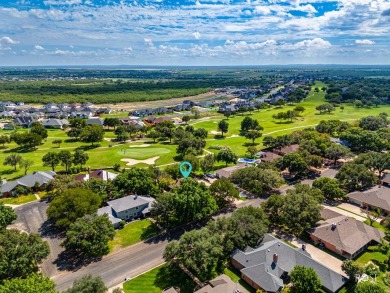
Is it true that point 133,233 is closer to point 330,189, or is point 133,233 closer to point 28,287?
point 28,287

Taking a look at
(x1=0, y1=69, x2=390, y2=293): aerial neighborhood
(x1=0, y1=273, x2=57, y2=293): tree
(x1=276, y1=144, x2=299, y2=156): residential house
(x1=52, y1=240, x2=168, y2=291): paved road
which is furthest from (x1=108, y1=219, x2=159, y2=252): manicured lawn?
(x1=276, y1=144, x2=299, y2=156): residential house

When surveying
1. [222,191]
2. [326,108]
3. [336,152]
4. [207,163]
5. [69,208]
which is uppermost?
[326,108]

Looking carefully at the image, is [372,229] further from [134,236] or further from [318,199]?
[134,236]

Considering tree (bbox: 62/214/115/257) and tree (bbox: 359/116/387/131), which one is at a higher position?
tree (bbox: 359/116/387/131)

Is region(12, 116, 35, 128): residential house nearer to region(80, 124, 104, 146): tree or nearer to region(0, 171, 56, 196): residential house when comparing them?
region(80, 124, 104, 146): tree

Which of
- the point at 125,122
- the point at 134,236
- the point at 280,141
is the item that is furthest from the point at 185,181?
the point at 125,122

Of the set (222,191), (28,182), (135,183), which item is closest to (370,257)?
(222,191)
